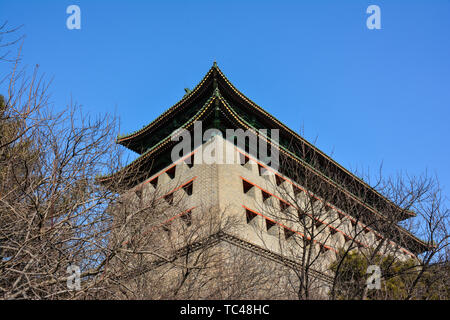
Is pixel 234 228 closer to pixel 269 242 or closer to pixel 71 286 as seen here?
pixel 269 242

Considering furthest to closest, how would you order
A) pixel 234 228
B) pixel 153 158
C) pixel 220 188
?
pixel 153 158, pixel 220 188, pixel 234 228

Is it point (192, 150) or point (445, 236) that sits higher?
point (192, 150)

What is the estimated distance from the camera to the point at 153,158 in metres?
18.9
